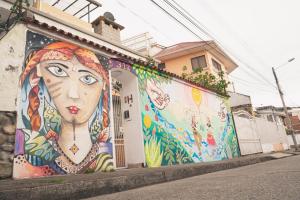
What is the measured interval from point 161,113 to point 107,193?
484 cm

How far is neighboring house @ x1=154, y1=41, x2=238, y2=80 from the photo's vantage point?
22.2 meters

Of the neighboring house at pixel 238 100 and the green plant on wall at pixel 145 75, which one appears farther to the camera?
the neighboring house at pixel 238 100

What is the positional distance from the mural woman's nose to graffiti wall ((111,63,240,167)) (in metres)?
2.01

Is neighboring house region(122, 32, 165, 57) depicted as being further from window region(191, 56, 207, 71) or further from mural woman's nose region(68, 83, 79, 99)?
mural woman's nose region(68, 83, 79, 99)

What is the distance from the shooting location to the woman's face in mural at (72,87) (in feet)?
17.3

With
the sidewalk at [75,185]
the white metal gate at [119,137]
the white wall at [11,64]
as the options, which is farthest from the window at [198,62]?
the white wall at [11,64]

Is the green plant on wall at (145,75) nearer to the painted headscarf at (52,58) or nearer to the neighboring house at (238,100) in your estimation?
the painted headscarf at (52,58)

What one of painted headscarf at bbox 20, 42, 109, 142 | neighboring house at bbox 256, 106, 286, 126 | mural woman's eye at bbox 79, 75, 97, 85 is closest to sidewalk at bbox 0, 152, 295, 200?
painted headscarf at bbox 20, 42, 109, 142

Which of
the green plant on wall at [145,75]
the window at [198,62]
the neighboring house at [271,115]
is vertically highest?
the window at [198,62]

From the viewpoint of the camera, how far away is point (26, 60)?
196 inches

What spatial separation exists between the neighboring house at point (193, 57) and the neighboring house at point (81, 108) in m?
13.2

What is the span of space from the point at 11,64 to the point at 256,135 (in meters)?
15.4

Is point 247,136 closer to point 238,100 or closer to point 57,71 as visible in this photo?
point 238,100

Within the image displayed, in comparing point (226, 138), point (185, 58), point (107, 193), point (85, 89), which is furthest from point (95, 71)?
point (185, 58)
